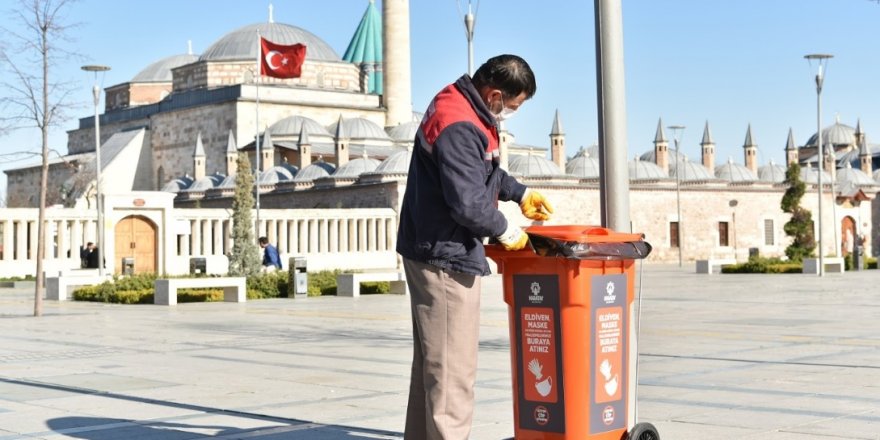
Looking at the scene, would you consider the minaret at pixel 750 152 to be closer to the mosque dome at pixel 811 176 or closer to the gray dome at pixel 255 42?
the mosque dome at pixel 811 176

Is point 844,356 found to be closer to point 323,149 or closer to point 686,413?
point 686,413

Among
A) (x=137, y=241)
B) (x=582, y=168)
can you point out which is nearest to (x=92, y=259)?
(x=137, y=241)

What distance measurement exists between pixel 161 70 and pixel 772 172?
1605 inches

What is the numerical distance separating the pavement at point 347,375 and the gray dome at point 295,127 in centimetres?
4595

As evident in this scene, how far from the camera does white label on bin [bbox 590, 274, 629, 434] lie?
5.16 meters

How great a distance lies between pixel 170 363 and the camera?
10.4m

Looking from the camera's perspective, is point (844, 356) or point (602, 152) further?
point (844, 356)

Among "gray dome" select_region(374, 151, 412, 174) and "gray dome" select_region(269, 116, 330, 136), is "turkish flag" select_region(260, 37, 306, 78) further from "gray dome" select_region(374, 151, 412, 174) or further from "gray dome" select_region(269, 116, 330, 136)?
"gray dome" select_region(374, 151, 412, 174)

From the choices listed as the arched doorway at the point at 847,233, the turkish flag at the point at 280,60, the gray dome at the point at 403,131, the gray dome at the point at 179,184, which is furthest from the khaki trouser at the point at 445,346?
the gray dome at the point at 403,131

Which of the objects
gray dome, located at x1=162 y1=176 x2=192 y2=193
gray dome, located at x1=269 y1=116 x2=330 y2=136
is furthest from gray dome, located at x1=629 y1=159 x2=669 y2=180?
gray dome, located at x1=162 y1=176 x2=192 y2=193

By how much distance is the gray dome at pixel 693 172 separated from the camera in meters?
59.1

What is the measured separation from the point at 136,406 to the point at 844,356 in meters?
5.94

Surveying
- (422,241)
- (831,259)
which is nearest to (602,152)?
(422,241)

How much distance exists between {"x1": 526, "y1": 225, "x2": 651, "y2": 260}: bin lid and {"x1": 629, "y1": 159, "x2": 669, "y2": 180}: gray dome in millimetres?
52764
